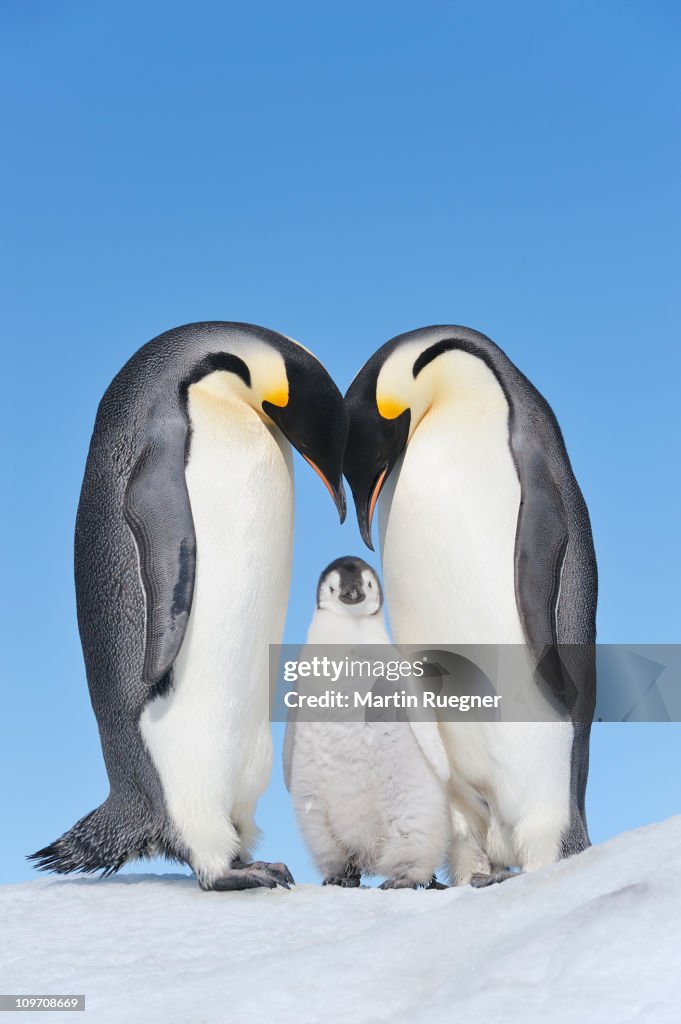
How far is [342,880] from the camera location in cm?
355

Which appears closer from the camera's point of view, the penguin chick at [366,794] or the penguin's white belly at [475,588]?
the penguin chick at [366,794]

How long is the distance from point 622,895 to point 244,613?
5.63 feet

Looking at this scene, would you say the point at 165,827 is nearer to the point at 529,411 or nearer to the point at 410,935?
the point at 410,935

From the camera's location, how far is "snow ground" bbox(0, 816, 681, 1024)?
178 cm

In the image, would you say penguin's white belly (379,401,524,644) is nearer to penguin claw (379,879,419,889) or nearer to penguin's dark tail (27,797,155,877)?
penguin claw (379,879,419,889)

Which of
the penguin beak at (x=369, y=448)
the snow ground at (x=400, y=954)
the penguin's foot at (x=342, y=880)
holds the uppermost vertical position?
the penguin beak at (x=369, y=448)

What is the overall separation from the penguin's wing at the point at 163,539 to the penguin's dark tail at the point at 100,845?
0.42 metres

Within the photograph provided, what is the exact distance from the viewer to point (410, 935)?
224 centimetres

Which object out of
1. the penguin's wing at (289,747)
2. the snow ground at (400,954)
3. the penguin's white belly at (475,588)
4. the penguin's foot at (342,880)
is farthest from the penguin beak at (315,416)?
the snow ground at (400,954)

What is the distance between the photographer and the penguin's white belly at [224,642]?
335 cm

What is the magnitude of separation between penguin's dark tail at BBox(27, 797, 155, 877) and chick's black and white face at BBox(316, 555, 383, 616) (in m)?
0.88

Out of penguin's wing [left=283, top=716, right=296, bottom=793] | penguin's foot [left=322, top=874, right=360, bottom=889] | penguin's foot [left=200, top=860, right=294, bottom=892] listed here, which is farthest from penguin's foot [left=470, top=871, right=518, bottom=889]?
penguin's wing [left=283, top=716, right=296, bottom=793]

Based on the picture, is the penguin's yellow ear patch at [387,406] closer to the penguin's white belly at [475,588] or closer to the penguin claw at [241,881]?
the penguin's white belly at [475,588]

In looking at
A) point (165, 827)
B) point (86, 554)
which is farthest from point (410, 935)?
point (86, 554)
